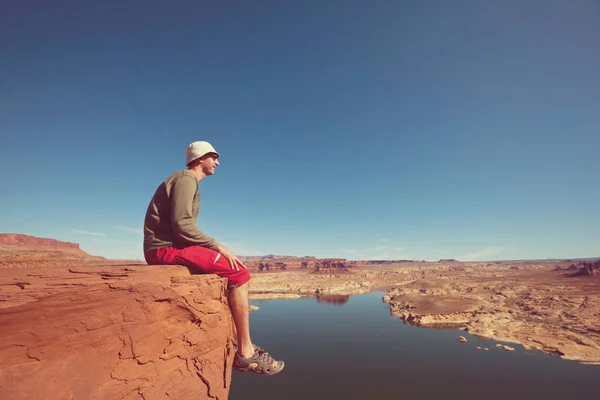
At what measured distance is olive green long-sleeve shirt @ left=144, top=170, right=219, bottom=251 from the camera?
3.39 m

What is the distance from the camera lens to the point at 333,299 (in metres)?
58.3

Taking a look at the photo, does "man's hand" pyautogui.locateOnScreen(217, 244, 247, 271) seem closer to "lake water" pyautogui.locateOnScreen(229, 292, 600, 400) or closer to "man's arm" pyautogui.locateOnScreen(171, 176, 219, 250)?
"man's arm" pyautogui.locateOnScreen(171, 176, 219, 250)

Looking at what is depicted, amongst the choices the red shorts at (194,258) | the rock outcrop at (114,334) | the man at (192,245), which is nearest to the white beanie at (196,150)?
the man at (192,245)

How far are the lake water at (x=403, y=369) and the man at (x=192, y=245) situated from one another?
707 inches

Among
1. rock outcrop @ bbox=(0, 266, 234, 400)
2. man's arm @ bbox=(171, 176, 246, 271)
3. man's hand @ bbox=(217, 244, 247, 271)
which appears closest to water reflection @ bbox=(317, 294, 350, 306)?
rock outcrop @ bbox=(0, 266, 234, 400)

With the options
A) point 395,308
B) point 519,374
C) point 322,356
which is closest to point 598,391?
point 519,374

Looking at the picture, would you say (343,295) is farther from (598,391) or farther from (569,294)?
(598,391)

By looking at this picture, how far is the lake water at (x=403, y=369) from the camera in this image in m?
18.5

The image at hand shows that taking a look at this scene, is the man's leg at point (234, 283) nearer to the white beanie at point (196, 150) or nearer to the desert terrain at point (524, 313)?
the white beanie at point (196, 150)

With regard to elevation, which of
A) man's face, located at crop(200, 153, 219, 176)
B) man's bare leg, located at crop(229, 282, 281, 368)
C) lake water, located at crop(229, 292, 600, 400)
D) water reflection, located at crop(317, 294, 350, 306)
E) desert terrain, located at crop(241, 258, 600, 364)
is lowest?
water reflection, located at crop(317, 294, 350, 306)

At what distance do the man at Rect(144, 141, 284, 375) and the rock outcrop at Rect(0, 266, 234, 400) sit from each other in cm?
18

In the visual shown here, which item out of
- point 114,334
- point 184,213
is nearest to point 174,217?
point 184,213

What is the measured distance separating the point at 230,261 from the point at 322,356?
25.4 metres

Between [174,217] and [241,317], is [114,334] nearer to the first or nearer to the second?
[174,217]
